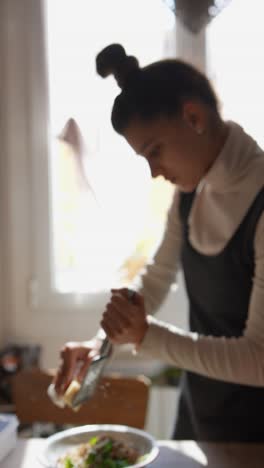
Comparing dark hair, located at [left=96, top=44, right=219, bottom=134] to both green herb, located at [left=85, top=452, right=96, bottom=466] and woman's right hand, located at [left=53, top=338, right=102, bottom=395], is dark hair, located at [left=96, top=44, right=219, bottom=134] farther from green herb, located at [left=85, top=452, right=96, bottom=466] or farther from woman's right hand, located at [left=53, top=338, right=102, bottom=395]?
green herb, located at [left=85, top=452, right=96, bottom=466]

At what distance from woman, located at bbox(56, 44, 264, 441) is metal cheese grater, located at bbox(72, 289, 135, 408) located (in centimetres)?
5

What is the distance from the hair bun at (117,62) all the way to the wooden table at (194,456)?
0.68 metres

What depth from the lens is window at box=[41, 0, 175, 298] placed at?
1660 mm

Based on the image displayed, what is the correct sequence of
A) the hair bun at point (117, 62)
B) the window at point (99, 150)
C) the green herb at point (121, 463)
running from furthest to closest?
the window at point (99, 150) < the hair bun at point (117, 62) < the green herb at point (121, 463)

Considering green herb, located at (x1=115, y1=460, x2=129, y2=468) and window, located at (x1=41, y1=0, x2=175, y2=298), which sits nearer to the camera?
green herb, located at (x1=115, y1=460, x2=129, y2=468)

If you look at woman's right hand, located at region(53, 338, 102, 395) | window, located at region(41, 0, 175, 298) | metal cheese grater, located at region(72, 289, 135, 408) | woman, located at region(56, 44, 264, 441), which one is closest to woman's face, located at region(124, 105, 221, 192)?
woman, located at region(56, 44, 264, 441)

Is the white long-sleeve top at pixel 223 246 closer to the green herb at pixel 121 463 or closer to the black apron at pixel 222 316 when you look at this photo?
the black apron at pixel 222 316

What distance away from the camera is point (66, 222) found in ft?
5.68

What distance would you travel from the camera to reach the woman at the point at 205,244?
94 centimetres

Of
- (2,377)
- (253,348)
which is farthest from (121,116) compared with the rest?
(2,377)

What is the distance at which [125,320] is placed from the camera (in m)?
0.96

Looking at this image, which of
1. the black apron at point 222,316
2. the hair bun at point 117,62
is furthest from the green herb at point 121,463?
the hair bun at point 117,62

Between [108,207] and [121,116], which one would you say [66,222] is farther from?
[121,116]

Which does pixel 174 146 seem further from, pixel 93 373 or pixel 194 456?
pixel 194 456
